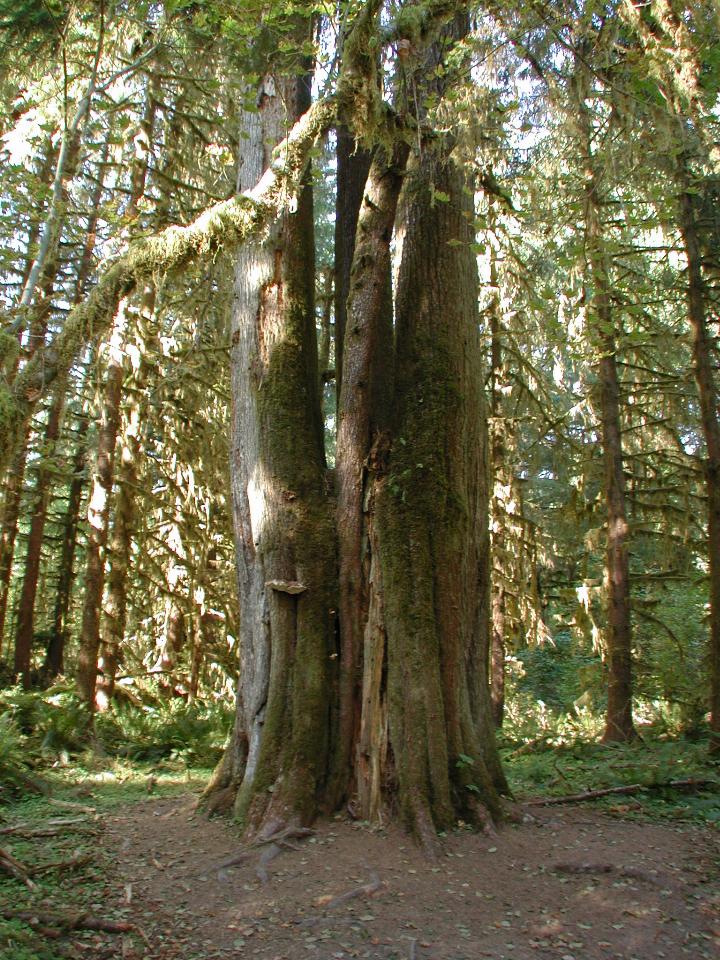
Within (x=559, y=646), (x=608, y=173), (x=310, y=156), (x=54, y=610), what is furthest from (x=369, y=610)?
(x=559, y=646)

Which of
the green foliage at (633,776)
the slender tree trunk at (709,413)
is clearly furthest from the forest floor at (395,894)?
the slender tree trunk at (709,413)

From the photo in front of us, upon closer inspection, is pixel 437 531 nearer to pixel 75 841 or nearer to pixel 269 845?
pixel 269 845

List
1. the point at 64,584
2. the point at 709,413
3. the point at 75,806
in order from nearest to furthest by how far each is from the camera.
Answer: the point at 75,806 → the point at 709,413 → the point at 64,584

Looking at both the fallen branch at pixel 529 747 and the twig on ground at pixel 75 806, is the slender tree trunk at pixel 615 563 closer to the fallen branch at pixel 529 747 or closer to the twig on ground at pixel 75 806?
the fallen branch at pixel 529 747

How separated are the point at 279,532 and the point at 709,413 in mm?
5990

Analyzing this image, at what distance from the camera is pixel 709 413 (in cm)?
941

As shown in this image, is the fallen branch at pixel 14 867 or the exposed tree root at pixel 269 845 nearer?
the fallen branch at pixel 14 867

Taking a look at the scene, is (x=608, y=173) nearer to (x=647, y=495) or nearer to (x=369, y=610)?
(x=369, y=610)

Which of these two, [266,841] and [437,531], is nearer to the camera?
[266,841]

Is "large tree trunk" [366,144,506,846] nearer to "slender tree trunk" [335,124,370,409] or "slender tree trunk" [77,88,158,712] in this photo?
"slender tree trunk" [335,124,370,409]

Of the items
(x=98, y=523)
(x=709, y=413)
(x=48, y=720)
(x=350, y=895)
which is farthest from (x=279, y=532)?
(x=709, y=413)

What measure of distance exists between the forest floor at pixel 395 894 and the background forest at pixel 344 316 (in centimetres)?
275

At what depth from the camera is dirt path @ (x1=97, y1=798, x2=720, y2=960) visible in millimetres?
4316

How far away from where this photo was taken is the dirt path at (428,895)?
432cm
